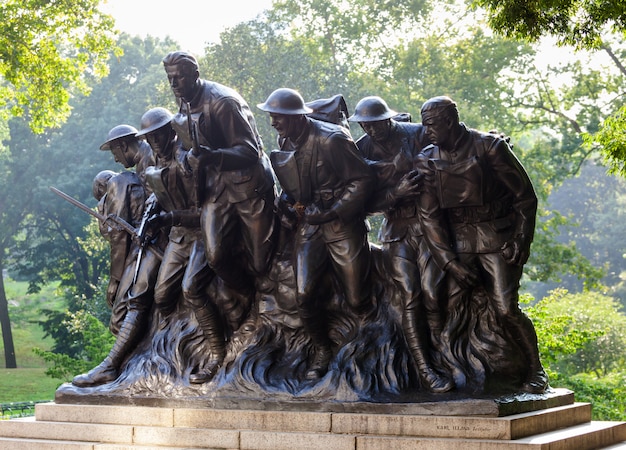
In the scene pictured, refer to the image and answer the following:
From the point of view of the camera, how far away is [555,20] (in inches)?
464

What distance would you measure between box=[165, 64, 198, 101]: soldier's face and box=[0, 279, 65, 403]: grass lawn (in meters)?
17.7

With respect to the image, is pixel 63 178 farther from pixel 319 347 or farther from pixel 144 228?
pixel 319 347

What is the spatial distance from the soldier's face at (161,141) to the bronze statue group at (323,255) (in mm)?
17

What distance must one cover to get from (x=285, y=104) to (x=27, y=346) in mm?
28187

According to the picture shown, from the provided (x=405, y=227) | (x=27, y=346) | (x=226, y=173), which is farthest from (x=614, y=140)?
(x=27, y=346)

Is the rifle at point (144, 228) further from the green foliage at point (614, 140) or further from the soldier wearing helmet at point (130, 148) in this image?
the green foliage at point (614, 140)

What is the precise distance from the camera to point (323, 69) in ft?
84.6

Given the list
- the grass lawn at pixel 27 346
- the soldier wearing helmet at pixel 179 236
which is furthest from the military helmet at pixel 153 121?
the grass lawn at pixel 27 346

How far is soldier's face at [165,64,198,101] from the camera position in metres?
9.93

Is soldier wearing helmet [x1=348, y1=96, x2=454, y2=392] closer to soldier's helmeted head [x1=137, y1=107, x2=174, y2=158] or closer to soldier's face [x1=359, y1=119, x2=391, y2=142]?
soldier's face [x1=359, y1=119, x2=391, y2=142]

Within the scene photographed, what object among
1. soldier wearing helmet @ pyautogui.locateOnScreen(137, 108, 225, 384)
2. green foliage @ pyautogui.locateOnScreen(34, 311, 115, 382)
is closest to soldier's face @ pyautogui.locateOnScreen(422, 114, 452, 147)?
soldier wearing helmet @ pyautogui.locateOnScreen(137, 108, 225, 384)

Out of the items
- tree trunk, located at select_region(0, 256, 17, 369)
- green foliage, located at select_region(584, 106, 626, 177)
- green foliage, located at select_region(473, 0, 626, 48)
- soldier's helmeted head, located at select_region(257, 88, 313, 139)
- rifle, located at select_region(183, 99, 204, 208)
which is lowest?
tree trunk, located at select_region(0, 256, 17, 369)

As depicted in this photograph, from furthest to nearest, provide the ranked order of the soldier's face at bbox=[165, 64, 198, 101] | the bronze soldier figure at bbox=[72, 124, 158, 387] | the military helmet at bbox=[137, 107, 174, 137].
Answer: the bronze soldier figure at bbox=[72, 124, 158, 387] → the military helmet at bbox=[137, 107, 174, 137] → the soldier's face at bbox=[165, 64, 198, 101]

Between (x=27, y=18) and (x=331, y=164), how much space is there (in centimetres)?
1009
